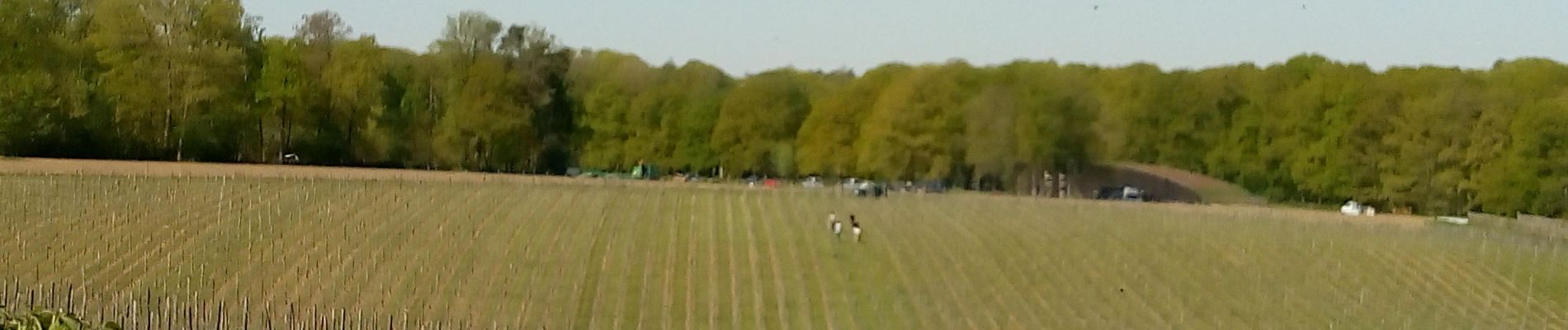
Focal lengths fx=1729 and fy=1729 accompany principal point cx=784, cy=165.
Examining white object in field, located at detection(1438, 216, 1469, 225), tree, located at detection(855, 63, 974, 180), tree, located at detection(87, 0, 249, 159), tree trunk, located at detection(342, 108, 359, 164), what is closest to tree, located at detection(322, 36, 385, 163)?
tree trunk, located at detection(342, 108, 359, 164)

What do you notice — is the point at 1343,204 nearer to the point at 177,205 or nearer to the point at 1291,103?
the point at 1291,103

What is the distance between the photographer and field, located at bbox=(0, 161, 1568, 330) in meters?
22.1

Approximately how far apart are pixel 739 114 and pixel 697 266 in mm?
49059

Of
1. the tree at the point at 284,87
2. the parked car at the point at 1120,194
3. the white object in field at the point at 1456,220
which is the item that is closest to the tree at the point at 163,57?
the tree at the point at 284,87

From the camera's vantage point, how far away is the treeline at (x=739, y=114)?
5475 cm

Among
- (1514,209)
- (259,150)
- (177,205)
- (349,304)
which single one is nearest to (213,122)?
(259,150)

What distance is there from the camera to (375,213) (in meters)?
34.7

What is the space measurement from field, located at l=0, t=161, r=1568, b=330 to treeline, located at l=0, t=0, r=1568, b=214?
540 inches

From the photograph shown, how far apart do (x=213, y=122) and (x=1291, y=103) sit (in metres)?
41.2

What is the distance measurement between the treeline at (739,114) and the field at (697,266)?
45.0 ft

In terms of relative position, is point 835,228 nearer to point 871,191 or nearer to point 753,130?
point 871,191

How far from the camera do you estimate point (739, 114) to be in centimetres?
7594

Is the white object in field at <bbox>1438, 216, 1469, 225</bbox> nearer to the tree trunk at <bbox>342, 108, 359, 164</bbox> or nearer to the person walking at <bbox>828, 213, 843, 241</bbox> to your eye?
the person walking at <bbox>828, 213, 843, 241</bbox>

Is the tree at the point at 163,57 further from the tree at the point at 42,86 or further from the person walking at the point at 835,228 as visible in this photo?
the person walking at the point at 835,228
